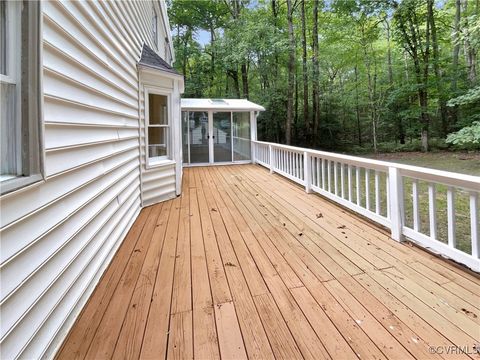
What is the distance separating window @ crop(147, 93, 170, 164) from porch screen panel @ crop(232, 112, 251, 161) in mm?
5189

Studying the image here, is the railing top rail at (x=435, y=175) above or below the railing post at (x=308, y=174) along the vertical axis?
above

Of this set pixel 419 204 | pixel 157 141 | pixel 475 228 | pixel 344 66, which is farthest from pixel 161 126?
pixel 344 66

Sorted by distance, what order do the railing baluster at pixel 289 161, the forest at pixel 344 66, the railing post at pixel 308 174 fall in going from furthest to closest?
the forest at pixel 344 66, the railing baluster at pixel 289 161, the railing post at pixel 308 174

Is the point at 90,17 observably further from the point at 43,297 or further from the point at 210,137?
the point at 210,137

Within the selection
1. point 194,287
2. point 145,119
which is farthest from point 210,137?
point 194,287

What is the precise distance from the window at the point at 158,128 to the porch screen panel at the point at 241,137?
5.19 metres

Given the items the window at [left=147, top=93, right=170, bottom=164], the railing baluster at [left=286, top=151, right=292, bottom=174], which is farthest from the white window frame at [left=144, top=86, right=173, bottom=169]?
the railing baluster at [left=286, top=151, right=292, bottom=174]

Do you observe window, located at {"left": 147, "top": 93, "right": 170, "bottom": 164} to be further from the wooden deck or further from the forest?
the forest

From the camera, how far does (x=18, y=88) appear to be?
1.32m

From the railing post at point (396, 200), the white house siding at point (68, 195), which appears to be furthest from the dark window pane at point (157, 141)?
the railing post at point (396, 200)

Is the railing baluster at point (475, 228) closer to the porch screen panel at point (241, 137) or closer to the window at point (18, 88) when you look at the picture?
the window at point (18, 88)

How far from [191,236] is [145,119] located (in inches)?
95.0

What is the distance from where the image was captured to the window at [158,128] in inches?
198

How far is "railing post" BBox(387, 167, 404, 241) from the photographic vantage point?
3.01 m
